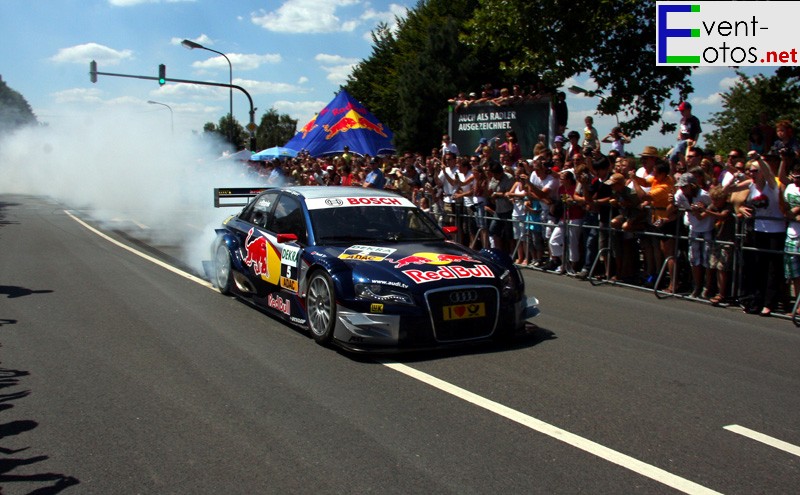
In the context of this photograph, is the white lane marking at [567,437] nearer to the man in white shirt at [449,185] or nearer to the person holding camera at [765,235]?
the person holding camera at [765,235]

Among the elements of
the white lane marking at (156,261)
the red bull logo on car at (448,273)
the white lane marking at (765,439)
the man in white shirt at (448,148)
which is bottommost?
the white lane marking at (765,439)

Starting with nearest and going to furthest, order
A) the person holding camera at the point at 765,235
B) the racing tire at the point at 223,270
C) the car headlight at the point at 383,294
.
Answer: the car headlight at the point at 383,294, the person holding camera at the point at 765,235, the racing tire at the point at 223,270

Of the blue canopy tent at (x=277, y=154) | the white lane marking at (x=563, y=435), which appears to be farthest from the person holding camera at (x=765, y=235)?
the blue canopy tent at (x=277, y=154)

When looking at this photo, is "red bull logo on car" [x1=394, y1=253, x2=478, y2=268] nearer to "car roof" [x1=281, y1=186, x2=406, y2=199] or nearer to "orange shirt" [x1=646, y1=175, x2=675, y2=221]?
"car roof" [x1=281, y1=186, x2=406, y2=199]

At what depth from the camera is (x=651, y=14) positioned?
1945 centimetres

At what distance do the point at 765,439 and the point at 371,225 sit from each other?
14.2ft

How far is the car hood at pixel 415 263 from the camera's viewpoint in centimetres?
653

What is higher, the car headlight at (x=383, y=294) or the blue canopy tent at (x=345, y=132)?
the blue canopy tent at (x=345, y=132)

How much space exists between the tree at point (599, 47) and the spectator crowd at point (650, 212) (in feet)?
16.1

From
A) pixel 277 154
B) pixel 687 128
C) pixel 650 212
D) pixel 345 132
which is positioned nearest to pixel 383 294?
pixel 650 212

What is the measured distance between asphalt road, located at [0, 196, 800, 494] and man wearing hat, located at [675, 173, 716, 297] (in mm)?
1420

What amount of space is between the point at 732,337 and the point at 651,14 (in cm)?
1405

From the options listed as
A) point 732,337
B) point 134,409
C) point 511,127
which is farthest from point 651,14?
point 134,409

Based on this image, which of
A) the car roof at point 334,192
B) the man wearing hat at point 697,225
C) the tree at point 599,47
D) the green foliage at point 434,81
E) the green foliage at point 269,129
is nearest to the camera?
the car roof at point 334,192
